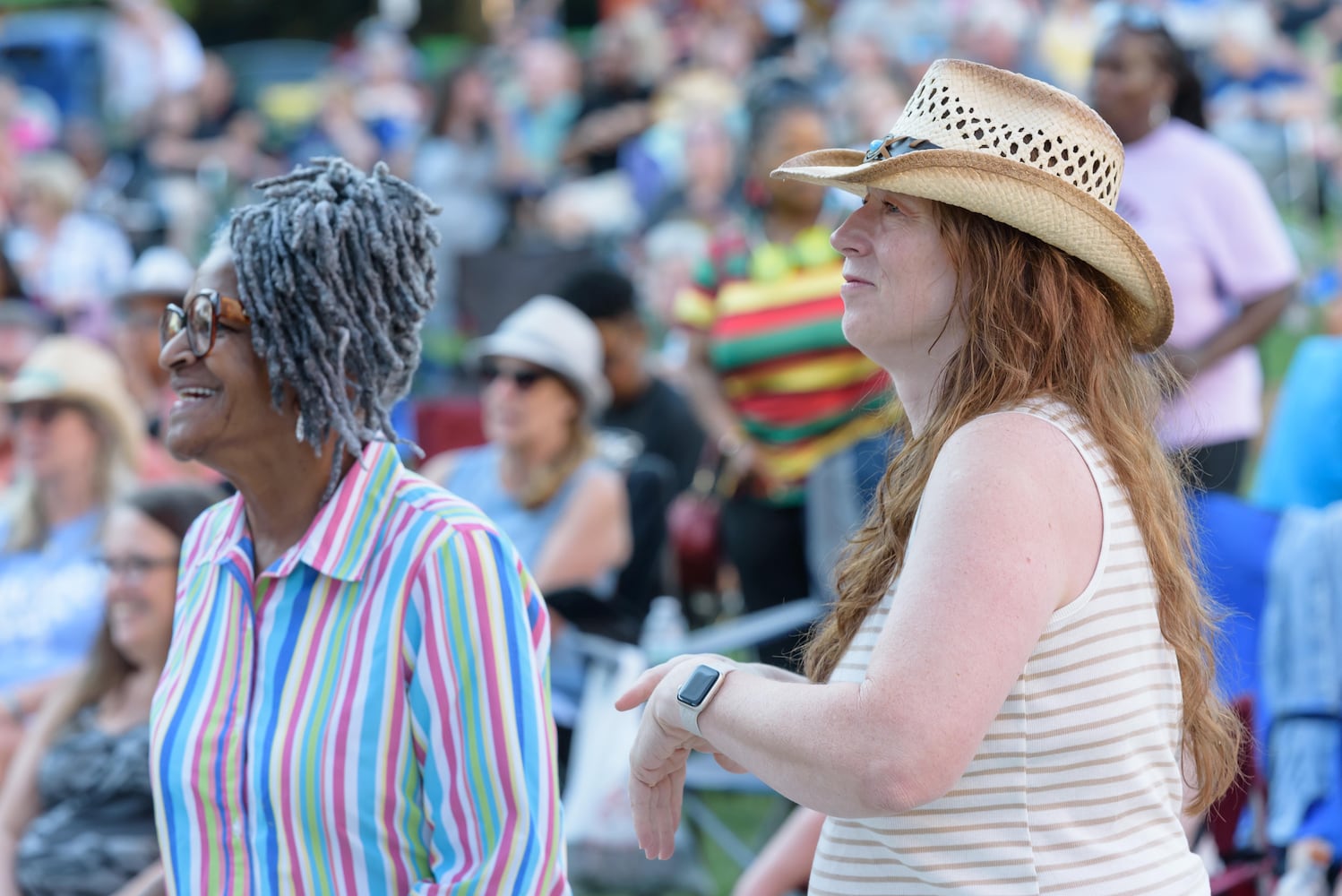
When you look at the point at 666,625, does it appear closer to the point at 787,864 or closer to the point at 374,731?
the point at 787,864

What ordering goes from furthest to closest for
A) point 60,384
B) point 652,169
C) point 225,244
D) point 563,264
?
1. point 652,169
2. point 563,264
3. point 60,384
4. point 225,244

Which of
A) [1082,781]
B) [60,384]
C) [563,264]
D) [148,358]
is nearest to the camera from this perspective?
[1082,781]

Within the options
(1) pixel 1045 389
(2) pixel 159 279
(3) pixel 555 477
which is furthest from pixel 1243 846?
A: (2) pixel 159 279

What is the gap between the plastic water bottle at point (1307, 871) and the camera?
135 inches

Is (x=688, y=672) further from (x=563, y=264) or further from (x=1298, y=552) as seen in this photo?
(x=563, y=264)

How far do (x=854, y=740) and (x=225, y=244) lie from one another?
1124 mm

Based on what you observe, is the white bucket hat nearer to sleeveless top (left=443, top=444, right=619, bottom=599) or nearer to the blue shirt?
sleeveless top (left=443, top=444, right=619, bottom=599)

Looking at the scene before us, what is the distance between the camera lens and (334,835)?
6.25ft

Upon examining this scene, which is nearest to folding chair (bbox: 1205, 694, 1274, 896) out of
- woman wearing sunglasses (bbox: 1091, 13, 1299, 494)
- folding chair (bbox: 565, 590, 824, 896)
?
woman wearing sunglasses (bbox: 1091, 13, 1299, 494)

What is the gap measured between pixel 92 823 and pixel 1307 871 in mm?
2546

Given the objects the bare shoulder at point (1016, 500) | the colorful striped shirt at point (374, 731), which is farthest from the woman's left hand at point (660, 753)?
the bare shoulder at point (1016, 500)

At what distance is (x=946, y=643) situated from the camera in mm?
1489

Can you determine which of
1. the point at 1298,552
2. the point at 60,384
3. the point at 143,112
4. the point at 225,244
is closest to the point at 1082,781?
the point at 225,244

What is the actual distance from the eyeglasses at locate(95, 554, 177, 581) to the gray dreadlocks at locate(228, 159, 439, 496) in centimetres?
146
